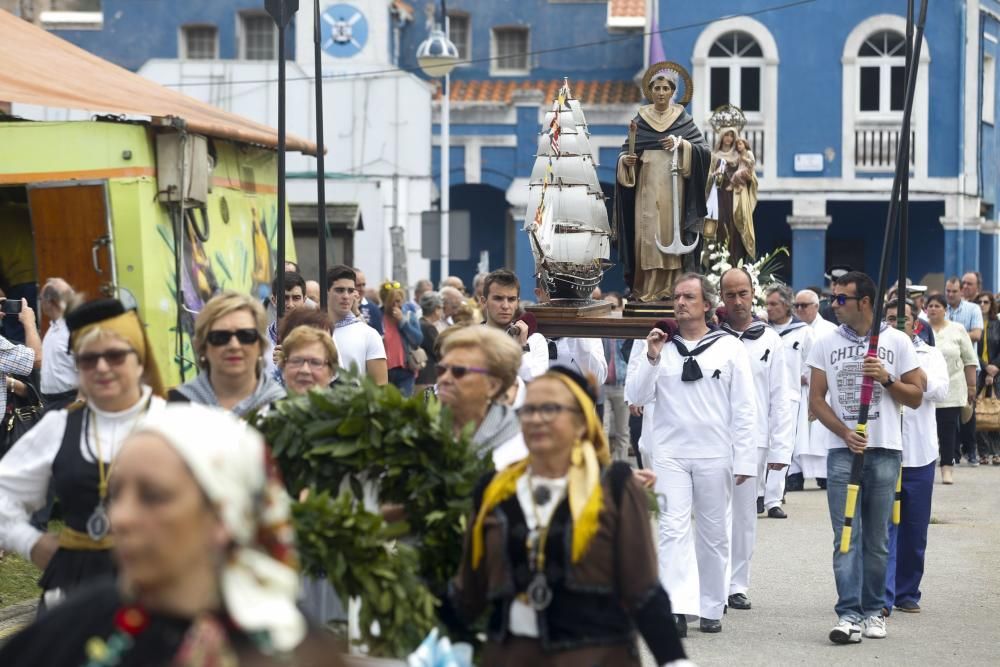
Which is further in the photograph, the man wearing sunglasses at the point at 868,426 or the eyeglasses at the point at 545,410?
the man wearing sunglasses at the point at 868,426

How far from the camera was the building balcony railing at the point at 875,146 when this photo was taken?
35281 mm

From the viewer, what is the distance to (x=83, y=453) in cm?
547

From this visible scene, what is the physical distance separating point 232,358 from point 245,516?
10.2ft

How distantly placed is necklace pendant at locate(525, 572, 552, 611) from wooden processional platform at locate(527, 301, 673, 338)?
6.68 meters

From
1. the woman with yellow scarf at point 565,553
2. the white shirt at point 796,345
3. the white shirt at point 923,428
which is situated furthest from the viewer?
the white shirt at point 796,345

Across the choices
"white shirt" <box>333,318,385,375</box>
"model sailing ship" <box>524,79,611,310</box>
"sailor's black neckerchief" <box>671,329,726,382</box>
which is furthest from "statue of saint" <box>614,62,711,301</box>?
"white shirt" <box>333,318,385,375</box>

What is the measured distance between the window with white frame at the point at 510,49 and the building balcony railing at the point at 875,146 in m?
7.70

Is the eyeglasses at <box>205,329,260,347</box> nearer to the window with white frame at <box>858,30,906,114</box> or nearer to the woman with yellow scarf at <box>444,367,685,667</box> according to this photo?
the woman with yellow scarf at <box>444,367,685,667</box>

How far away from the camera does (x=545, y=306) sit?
11984 millimetres

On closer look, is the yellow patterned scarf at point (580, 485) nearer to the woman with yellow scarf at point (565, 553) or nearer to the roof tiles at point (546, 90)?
the woman with yellow scarf at point (565, 553)

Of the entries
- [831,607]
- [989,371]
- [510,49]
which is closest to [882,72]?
A: [510,49]

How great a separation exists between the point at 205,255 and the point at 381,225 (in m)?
15.4

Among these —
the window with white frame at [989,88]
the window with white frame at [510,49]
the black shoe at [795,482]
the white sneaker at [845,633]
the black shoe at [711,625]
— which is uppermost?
the window with white frame at [510,49]

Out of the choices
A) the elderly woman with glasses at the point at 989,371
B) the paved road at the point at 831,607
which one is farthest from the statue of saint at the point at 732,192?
the paved road at the point at 831,607
